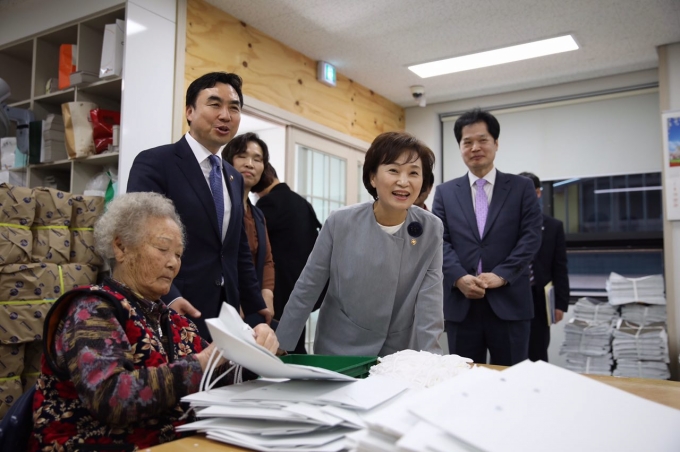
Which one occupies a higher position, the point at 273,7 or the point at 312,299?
the point at 273,7

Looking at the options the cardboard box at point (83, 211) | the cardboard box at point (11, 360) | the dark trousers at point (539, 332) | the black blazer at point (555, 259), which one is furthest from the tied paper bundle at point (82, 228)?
the black blazer at point (555, 259)

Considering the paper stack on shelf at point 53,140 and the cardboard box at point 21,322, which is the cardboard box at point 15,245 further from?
the paper stack on shelf at point 53,140

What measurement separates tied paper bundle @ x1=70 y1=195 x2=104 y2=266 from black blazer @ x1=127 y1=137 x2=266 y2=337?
4.02 ft

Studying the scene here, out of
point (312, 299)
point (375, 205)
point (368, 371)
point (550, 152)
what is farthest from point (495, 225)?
point (550, 152)

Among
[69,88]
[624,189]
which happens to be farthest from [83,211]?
[624,189]

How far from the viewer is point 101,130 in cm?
303

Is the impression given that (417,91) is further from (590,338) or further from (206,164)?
(206,164)

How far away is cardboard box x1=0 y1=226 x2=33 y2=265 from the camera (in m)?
2.46

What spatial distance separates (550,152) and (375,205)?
3905 mm

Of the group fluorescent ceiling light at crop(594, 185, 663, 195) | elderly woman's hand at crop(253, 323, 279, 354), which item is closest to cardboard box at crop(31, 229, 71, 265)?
elderly woman's hand at crop(253, 323, 279, 354)

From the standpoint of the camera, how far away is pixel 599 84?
4863mm

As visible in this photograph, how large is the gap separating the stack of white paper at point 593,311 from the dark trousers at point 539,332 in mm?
1152

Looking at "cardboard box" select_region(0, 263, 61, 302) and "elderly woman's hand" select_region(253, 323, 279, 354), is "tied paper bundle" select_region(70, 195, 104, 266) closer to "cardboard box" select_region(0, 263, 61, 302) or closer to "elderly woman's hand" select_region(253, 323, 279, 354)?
"cardboard box" select_region(0, 263, 61, 302)

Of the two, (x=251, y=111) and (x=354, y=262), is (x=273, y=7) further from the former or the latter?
(x=354, y=262)
